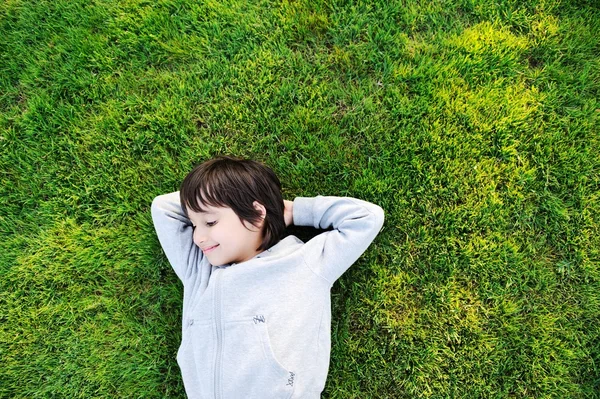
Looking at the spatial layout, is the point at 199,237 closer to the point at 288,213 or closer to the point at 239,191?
the point at 239,191

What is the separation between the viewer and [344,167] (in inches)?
104

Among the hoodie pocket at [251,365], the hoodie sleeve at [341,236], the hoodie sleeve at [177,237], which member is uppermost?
the hoodie sleeve at [177,237]

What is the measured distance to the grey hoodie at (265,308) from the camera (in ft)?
6.95

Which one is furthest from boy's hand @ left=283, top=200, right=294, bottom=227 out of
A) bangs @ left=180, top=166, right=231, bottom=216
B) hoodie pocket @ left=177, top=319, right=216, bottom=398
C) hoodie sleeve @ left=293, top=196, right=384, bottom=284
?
hoodie pocket @ left=177, top=319, right=216, bottom=398

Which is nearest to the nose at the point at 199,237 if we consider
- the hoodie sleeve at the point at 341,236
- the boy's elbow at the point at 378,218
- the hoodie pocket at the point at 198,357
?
the hoodie pocket at the point at 198,357

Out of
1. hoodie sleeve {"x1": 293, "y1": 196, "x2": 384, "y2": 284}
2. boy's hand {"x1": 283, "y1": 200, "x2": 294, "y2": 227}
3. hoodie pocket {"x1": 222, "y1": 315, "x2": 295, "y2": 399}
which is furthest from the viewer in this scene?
boy's hand {"x1": 283, "y1": 200, "x2": 294, "y2": 227}

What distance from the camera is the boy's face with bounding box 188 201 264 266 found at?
2.17m

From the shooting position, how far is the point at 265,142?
2.68m

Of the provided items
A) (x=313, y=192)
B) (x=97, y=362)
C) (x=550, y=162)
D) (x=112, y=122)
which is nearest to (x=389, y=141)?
(x=313, y=192)

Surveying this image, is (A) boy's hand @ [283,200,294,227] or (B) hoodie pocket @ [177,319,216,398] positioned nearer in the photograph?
(B) hoodie pocket @ [177,319,216,398]

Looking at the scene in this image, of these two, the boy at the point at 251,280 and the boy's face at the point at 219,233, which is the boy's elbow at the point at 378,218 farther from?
the boy's face at the point at 219,233

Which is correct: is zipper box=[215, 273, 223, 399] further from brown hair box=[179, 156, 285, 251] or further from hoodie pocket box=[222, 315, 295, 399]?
brown hair box=[179, 156, 285, 251]

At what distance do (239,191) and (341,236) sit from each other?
1.99 feet

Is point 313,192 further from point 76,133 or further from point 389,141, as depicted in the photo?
point 76,133
